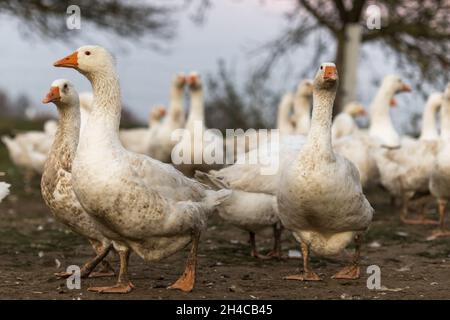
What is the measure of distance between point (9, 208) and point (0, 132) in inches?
436

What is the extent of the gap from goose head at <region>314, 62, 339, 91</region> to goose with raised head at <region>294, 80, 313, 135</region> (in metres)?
5.84

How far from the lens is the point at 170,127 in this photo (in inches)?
529

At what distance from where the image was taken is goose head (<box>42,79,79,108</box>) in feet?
22.6

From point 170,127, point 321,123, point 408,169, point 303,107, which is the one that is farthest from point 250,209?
point 170,127

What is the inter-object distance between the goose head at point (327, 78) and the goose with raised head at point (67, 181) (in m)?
2.23

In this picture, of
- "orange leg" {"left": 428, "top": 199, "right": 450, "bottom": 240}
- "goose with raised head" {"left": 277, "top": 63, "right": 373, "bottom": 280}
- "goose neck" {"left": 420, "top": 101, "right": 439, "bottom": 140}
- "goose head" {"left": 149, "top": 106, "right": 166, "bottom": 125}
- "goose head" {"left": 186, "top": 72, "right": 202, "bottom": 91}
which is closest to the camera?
"goose with raised head" {"left": 277, "top": 63, "right": 373, "bottom": 280}

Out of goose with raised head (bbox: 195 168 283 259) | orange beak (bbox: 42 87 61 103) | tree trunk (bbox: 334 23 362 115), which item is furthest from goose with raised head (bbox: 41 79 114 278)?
tree trunk (bbox: 334 23 362 115)

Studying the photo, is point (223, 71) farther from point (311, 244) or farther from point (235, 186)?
point (311, 244)

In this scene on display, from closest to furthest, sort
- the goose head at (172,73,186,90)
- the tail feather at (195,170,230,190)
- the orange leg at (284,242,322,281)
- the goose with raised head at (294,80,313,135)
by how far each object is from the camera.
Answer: the orange leg at (284,242,322,281) < the tail feather at (195,170,230,190) < the goose with raised head at (294,80,313,135) < the goose head at (172,73,186,90)

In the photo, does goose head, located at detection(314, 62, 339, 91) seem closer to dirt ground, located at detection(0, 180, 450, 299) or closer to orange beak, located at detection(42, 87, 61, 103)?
dirt ground, located at detection(0, 180, 450, 299)

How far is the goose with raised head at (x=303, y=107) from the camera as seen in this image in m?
12.6

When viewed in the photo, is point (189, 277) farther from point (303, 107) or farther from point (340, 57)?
point (340, 57)

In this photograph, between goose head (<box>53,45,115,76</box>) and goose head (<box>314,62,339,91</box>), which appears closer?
goose head (<box>53,45,115,76</box>)
